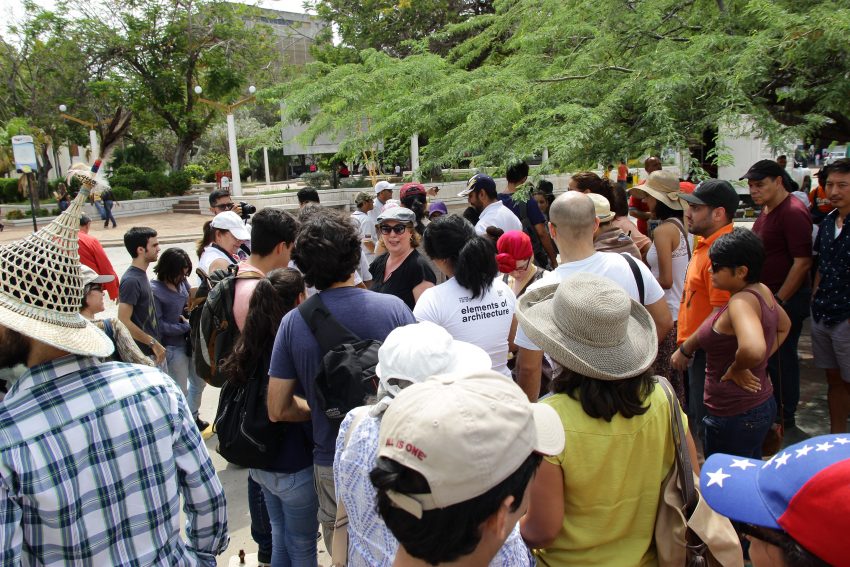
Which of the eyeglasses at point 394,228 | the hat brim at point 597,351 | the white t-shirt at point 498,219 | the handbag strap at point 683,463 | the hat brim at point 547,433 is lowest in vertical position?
the handbag strap at point 683,463

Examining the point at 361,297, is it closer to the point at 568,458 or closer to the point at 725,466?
the point at 568,458

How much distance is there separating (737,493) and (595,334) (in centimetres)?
70

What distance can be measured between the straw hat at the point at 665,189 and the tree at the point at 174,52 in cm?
3054

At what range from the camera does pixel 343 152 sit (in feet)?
21.9

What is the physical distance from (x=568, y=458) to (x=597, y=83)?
4.53 metres

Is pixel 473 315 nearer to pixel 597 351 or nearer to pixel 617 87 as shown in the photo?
pixel 597 351

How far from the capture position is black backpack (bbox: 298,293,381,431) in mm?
2375

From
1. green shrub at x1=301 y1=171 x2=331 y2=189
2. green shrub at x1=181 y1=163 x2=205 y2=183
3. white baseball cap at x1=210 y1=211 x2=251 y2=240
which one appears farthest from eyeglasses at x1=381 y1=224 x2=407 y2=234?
green shrub at x1=181 y1=163 x2=205 y2=183

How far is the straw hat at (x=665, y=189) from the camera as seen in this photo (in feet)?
15.8

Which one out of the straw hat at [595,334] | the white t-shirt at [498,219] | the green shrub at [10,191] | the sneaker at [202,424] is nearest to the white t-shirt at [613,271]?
the straw hat at [595,334]

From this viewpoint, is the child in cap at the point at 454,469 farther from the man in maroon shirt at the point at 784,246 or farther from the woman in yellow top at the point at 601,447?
the man in maroon shirt at the point at 784,246

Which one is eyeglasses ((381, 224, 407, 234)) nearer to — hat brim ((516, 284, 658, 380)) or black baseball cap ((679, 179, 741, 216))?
black baseball cap ((679, 179, 741, 216))

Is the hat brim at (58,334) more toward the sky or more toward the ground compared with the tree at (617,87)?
more toward the ground

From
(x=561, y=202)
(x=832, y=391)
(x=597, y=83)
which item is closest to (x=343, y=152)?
(x=597, y=83)
